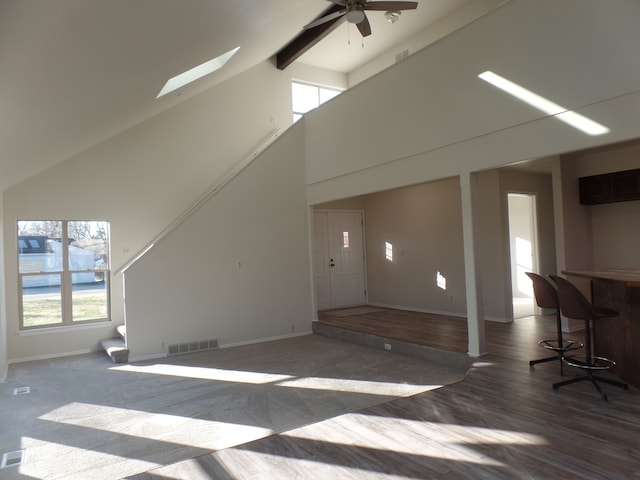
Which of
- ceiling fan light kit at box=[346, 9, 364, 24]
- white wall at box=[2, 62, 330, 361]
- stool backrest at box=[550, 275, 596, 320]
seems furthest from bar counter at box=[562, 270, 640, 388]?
white wall at box=[2, 62, 330, 361]

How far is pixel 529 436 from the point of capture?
2883mm

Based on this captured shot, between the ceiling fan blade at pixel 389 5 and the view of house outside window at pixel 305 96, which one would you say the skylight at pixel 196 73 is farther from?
the view of house outside window at pixel 305 96

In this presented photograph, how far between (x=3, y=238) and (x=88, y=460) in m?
4.65

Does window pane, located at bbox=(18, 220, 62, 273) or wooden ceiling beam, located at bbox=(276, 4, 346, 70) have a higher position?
wooden ceiling beam, located at bbox=(276, 4, 346, 70)

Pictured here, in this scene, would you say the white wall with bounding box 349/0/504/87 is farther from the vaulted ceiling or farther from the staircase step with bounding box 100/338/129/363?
the staircase step with bounding box 100/338/129/363

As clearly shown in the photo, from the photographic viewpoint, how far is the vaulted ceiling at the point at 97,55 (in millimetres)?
2248

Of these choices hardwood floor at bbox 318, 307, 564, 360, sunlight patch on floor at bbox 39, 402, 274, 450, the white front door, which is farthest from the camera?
the white front door

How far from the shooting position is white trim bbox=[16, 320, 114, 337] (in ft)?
21.0

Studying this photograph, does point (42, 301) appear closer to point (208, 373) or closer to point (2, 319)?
point (2, 319)

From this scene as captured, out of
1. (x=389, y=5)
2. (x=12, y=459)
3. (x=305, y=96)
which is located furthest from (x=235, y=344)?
(x=305, y=96)

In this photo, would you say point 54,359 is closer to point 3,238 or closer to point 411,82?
point 3,238

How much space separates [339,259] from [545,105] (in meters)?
5.69

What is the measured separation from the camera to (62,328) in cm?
666

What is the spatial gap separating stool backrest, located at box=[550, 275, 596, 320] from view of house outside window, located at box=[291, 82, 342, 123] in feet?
23.3
